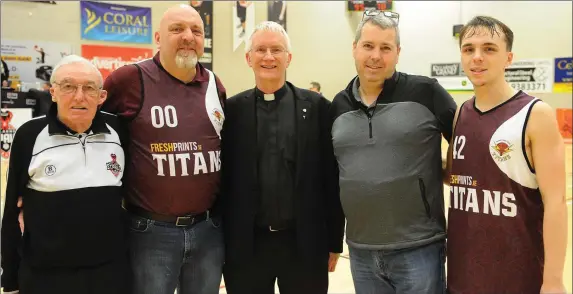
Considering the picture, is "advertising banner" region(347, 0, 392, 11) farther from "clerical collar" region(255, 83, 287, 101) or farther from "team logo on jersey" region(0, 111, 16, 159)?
"clerical collar" region(255, 83, 287, 101)

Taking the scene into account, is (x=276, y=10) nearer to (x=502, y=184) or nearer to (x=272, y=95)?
(x=272, y=95)

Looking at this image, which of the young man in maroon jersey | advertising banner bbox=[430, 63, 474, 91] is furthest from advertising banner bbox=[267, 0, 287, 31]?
the young man in maroon jersey

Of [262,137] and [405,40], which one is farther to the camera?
[405,40]

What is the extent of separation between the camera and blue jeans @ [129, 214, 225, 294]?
2.32 m

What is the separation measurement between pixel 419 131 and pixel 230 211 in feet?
3.28

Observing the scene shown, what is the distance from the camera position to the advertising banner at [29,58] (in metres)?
8.90

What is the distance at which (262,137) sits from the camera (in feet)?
7.87

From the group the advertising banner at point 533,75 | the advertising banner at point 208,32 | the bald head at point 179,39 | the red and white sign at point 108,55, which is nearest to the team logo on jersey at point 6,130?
the red and white sign at point 108,55

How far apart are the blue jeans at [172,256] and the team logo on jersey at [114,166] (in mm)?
292

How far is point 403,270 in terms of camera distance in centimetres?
213

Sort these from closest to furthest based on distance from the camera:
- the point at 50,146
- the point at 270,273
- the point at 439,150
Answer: the point at 50,146, the point at 439,150, the point at 270,273

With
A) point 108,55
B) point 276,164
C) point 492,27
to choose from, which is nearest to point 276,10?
point 108,55

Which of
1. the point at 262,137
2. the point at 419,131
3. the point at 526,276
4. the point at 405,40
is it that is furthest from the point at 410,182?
the point at 405,40

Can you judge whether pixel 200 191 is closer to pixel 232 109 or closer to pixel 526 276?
pixel 232 109
